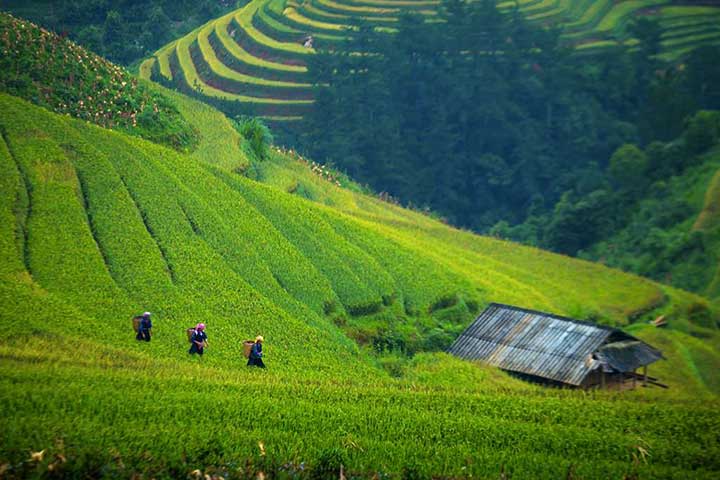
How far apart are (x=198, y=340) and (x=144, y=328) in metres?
0.87

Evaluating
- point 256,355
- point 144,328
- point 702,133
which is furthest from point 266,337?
point 702,133

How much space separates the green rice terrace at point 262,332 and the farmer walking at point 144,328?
256 millimetres

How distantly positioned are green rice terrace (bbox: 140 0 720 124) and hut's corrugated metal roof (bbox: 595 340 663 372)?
92.2ft

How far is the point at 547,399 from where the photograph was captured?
64.8ft

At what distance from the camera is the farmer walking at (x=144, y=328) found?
1930 cm

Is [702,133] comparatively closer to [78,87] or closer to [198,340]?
[78,87]

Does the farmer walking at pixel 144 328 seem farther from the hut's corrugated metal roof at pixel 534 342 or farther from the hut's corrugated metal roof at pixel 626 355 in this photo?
the hut's corrugated metal roof at pixel 626 355

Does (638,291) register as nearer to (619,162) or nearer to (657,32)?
(619,162)

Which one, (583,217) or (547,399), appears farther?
(583,217)

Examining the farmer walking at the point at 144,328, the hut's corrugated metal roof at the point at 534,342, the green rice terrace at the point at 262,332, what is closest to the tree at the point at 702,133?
the green rice terrace at the point at 262,332

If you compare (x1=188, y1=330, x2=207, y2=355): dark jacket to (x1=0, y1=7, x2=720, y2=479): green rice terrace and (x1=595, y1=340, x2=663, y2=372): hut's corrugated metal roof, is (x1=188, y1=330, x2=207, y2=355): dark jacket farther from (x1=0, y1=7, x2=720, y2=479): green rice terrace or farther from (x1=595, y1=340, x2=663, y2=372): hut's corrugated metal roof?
(x1=595, y1=340, x2=663, y2=372): hut's corrugated metal roof

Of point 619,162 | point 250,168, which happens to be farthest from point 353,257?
point 619,162

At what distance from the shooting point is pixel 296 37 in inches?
2231

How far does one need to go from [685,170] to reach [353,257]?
25506 millimetres
